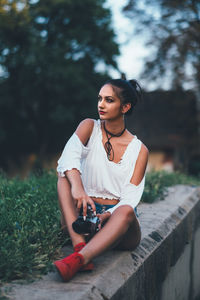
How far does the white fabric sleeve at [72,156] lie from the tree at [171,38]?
1156 centimetres

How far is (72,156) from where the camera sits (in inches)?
102

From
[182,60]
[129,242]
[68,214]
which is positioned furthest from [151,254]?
[182,60]

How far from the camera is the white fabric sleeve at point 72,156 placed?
2.54m

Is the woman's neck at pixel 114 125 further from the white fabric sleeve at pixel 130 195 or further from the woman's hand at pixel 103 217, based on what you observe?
the woman's hand at pixel 103 217

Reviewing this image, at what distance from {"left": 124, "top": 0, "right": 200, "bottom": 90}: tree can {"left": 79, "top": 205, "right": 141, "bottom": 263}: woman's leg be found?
11905mm

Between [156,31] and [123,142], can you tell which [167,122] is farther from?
[123,142]

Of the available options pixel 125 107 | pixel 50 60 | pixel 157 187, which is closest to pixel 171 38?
pixel 50 60

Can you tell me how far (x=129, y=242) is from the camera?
8.00 ft

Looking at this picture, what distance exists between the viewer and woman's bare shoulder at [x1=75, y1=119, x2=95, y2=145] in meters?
2.79

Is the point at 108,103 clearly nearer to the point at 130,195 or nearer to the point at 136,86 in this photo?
the point at 136,86

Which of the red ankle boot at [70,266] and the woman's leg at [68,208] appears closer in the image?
the red ankle boot at [70,266]

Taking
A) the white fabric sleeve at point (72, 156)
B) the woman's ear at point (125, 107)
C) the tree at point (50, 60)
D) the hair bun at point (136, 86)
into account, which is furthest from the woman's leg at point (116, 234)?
the tree at point (50, 60)

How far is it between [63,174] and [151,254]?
86 centimetres

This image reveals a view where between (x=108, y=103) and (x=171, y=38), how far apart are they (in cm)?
1191
